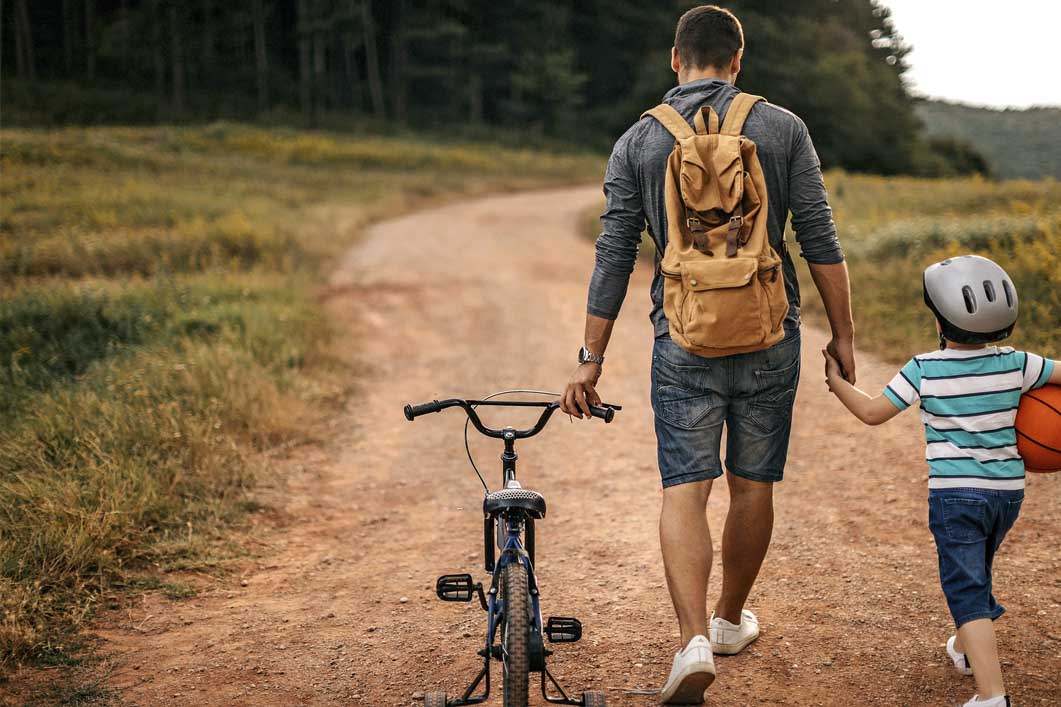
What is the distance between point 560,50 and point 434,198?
30136mm

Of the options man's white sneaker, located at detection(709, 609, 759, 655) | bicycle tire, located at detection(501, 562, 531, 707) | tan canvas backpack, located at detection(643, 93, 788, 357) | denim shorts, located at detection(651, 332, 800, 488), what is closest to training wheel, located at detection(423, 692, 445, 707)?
bicycle tire, located at detection(501, 562, 531, 707)

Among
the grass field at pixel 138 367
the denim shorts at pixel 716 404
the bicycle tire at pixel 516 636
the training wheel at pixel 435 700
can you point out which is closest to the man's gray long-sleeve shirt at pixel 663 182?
the denim shorts at pixel 716 404

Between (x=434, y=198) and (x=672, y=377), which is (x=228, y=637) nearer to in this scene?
(x=672, y=377)

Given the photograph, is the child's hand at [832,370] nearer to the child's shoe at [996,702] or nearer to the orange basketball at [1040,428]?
the orange basketball at [1040,428]

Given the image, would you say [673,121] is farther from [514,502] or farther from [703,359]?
[514,502]

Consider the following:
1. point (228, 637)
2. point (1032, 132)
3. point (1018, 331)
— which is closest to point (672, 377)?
point (228, 637)

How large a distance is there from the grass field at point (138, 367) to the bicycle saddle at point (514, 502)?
2.20 meters

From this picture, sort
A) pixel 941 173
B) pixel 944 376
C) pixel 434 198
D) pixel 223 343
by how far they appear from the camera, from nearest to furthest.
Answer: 1. pixel 944 376
2. pixel 223 343
3. pixel 434 198
4. pixel 941 173

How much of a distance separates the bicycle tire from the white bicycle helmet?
4.97 feet

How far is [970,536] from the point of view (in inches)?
116

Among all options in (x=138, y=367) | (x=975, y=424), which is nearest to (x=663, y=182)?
(x=975, y=424)

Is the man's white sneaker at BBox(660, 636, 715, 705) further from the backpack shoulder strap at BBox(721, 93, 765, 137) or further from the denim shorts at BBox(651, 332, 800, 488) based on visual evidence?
the backpack shoulder strap at BBox(721, 93, 765, 137)

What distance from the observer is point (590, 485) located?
6.18 m

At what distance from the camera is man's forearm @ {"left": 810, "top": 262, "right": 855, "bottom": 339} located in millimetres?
3199
